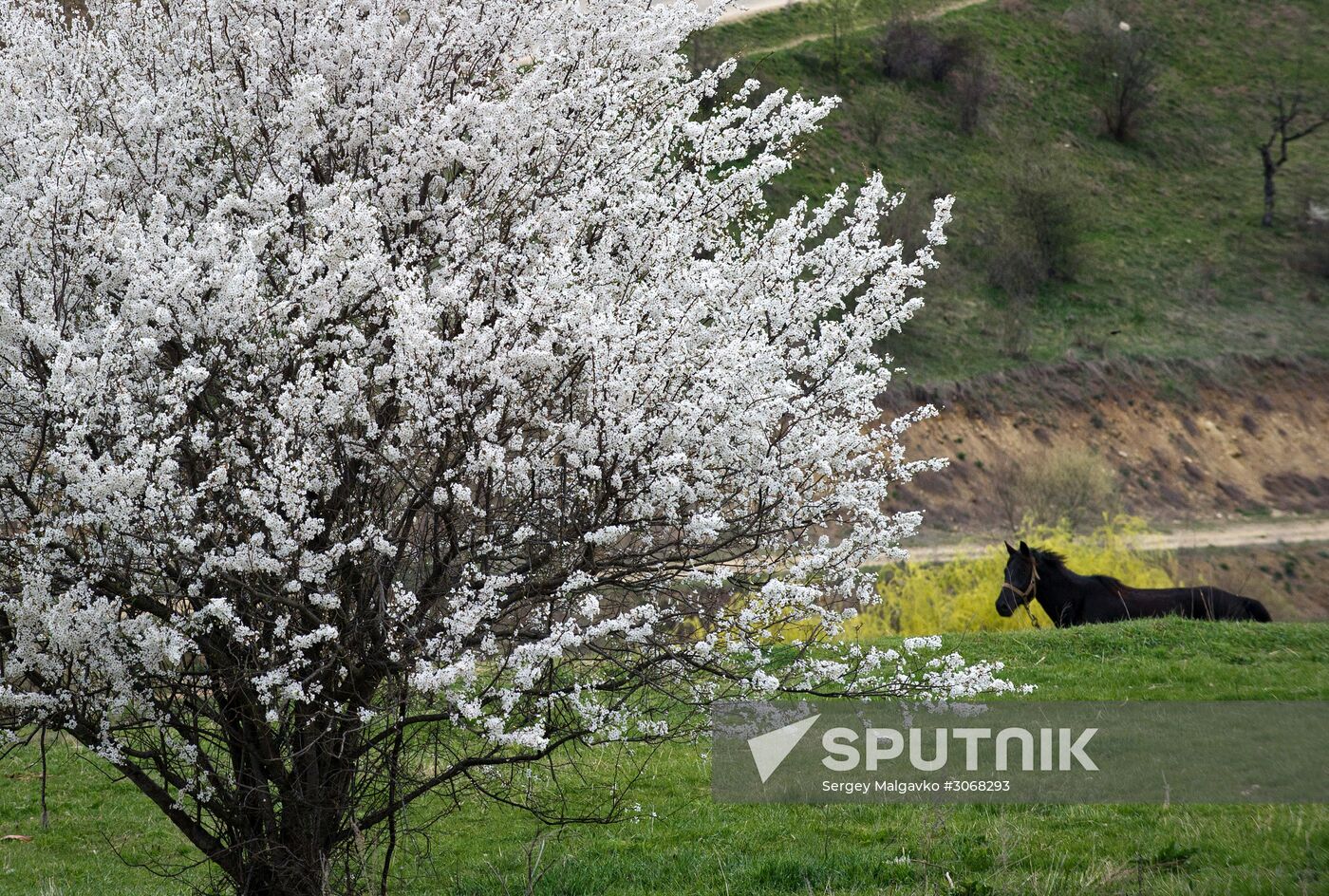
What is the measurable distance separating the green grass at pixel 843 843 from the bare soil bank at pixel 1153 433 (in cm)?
2135

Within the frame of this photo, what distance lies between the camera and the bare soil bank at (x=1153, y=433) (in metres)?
32.6

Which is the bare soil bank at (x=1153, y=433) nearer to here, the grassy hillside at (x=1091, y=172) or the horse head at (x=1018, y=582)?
the grassy hillside at (x=1091, y=172)

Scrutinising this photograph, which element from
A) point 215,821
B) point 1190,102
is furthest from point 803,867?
point 1190,102

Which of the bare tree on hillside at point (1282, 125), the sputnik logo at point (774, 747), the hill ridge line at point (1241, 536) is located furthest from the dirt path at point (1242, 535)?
the sputnik logo at point (774, 747)

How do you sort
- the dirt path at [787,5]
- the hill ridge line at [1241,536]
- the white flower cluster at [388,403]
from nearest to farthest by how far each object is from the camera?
the white flower cluster at [388,403] < the hill ridge line at [1241,536] < the dirt path at [787,5]

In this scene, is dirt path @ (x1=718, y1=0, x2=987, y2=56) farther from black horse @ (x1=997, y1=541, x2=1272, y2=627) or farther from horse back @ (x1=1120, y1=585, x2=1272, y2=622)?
horse back @ (x1=1120, y1=585, x2=1272, y2=622)

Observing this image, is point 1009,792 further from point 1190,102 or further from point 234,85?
point 1190,102

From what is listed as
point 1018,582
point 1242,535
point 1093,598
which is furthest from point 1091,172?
point 1093,598

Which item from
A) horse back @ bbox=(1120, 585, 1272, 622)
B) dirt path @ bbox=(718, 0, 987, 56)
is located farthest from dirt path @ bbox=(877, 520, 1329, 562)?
dirt path @ bbox=(718, 0, 987, 56)

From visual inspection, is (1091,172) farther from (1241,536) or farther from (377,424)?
(377,424)

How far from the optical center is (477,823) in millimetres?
8609

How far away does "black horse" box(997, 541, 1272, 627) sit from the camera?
1359 cm

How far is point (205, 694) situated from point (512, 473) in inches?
76.6

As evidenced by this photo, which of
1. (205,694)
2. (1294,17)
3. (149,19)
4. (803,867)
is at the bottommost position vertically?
(803,867)
